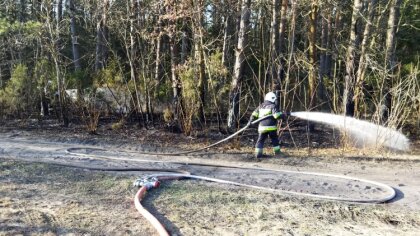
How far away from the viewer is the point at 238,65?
1147cm

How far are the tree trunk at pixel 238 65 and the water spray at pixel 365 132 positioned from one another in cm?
250

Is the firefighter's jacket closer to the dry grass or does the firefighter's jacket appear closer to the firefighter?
the firefighter

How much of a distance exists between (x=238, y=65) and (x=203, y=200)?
6272 mm

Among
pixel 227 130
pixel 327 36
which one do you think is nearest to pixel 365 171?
pixel 227 130

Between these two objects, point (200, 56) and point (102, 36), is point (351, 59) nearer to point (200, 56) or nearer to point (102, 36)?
point (200, 56)

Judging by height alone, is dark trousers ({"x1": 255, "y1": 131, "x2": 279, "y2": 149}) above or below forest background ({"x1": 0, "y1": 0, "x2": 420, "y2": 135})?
below

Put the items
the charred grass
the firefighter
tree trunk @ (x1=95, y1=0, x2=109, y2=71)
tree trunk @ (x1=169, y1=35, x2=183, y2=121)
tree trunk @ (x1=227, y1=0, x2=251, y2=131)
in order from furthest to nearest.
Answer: tree trunk @ (x1=95, y1=0, x2=109, y2=71)
tree trunk @ (x1=169, y1=35, x2=183, y2=121)
tree trunk @ (x1=227, y1=0, x2=251, y2=131)
the firefighter
the charred grass

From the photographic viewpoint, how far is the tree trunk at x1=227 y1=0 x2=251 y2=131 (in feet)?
37.1

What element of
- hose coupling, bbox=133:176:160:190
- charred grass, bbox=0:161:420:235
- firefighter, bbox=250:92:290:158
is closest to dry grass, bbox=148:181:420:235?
charred grass, bbox=0:161:420:235

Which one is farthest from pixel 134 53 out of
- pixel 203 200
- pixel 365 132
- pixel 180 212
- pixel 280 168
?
pixel 180 212

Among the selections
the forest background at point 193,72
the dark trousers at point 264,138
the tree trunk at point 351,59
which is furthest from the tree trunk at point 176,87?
the tree trunk at point 351,59

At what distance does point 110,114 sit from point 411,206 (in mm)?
10980

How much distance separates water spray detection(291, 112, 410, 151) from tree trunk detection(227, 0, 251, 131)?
8.19 feet

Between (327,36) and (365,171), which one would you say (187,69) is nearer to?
(365,171)
